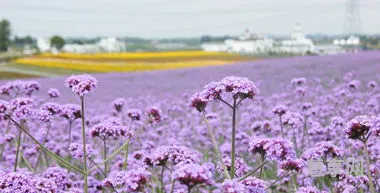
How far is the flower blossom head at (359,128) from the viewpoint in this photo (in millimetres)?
3320

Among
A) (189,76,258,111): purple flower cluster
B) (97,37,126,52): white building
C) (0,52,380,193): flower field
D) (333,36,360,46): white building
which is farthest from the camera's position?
(97,37,126,52): white building

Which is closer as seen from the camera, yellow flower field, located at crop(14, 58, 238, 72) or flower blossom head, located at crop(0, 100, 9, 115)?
flower blossom head, located at crop(0, 100, 9, 115)

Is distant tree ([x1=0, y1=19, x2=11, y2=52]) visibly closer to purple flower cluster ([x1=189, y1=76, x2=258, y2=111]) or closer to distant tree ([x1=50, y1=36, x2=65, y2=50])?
distant tree ([x1=50, y1=36, x2=65, y2=50])

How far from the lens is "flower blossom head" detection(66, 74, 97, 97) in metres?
3.95

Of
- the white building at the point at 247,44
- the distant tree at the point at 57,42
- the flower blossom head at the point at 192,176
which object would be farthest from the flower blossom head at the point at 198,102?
the distant tree at the point at 57,42

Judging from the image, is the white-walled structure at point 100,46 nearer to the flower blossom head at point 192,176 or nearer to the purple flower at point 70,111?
the purple flower at point 70,111

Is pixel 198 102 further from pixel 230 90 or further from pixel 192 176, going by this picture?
pixel 192 176

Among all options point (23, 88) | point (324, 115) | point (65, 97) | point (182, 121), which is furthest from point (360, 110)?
point (65, 97)

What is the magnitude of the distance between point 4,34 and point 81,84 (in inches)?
5043

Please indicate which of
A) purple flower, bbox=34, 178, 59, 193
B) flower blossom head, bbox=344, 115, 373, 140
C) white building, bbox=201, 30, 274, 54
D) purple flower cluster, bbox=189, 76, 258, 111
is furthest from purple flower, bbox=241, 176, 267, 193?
white building, bbox=201, 30, 274, 54

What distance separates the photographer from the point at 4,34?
12550cm

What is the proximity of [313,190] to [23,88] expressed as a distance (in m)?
3.14

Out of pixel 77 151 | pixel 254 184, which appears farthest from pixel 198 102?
pixel 77 151

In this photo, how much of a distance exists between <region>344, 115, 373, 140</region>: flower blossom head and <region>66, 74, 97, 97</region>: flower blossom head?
1685mm
